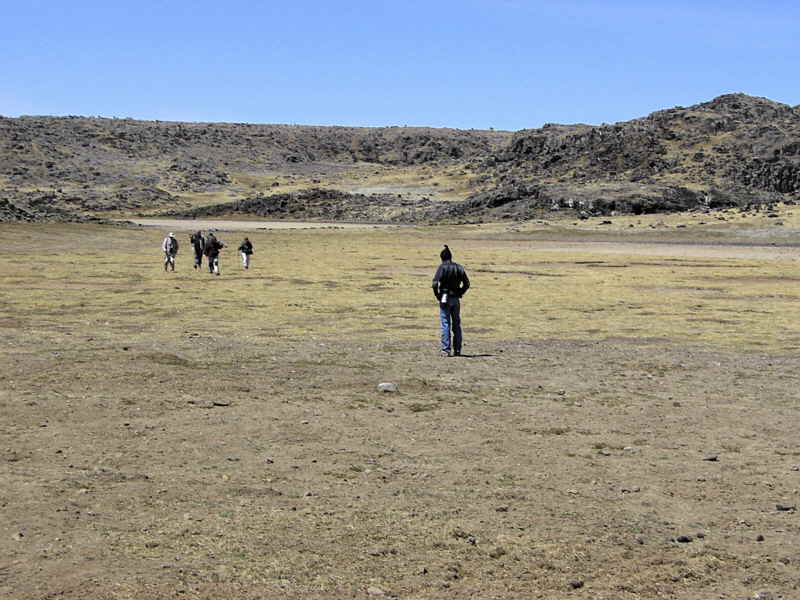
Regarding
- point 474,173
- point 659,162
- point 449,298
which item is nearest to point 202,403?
point 449,298

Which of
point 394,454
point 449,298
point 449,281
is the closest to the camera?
point 394,454

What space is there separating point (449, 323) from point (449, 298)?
499mm

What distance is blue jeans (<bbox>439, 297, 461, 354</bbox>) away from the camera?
1652 cm

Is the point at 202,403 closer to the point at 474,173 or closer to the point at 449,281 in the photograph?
the point at 449,281

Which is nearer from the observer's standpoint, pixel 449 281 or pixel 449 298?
pixel 449 298

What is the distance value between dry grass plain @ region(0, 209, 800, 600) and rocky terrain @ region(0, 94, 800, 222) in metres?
60.7

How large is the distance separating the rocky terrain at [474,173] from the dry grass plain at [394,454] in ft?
199

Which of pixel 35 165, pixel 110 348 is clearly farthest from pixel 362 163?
pixel 110 348

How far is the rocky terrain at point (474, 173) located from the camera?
91875mm

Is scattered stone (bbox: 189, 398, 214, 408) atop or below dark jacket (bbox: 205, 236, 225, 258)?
below

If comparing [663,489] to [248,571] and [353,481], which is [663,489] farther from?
[248,571]

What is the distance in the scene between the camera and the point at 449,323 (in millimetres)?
16750

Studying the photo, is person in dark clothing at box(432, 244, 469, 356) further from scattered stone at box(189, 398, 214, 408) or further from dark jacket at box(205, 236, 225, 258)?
dark jacket at box(205, 236, 225, 258)

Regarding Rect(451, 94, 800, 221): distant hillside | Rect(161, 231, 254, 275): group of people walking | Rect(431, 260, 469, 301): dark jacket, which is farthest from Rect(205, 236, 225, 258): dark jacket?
Rect(451, 94, 800, 221): distant hillside
